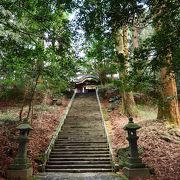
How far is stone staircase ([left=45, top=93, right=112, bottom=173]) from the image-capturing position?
1311 cm

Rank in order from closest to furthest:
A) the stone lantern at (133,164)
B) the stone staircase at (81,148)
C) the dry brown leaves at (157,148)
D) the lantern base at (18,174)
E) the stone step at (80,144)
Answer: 1. the dry brown leaves at (157,148)
2. the lantern base at (18,174)
3. the stone lantern at (133,164)
4. the stone staircase at (81,148)
5. the stone step at (80,144)

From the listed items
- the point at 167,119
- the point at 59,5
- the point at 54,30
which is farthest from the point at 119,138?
the point at 59,5

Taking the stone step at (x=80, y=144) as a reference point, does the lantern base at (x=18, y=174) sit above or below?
below

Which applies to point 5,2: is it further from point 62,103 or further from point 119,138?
point 62,103

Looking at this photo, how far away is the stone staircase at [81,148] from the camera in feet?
43.0

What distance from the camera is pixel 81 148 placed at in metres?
15.2

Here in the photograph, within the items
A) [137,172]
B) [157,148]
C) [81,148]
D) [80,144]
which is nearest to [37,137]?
[80,144]

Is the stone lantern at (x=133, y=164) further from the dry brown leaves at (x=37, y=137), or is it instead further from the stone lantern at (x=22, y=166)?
the dry brown leaves at (x=37, y=137)

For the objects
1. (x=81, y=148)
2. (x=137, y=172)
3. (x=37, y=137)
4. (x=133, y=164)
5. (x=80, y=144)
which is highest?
(x=37, y=137)

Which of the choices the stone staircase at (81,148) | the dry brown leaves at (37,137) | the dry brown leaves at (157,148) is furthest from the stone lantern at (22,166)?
the dry brown leaves at (157,148)

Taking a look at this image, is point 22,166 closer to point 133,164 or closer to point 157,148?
point 133,164

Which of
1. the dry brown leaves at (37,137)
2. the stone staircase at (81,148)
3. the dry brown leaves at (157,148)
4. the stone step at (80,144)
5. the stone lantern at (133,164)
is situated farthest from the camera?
the stone step at (80,144)

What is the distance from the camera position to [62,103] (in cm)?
2853

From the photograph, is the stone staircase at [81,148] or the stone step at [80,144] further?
the stone step at [80,144]
